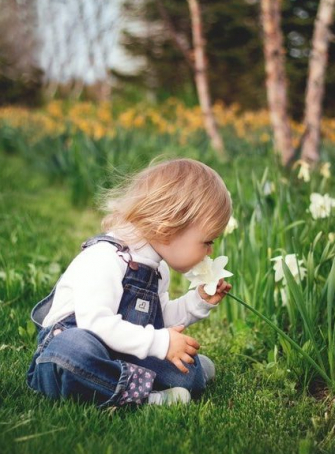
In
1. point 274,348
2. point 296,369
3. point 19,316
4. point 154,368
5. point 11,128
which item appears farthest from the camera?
point 11,128

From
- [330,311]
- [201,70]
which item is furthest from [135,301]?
[201,70]

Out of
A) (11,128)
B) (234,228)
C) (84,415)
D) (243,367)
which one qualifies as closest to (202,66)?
(11,128)

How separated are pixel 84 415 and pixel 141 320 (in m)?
0.35

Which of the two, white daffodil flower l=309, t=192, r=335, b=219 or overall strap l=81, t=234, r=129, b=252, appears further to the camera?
white daffodil flower l=309, t=192, r=335, b=219

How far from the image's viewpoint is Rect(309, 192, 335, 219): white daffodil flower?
244cm

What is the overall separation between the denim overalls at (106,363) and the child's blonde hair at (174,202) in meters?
0.11

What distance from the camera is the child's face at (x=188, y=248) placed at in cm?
186

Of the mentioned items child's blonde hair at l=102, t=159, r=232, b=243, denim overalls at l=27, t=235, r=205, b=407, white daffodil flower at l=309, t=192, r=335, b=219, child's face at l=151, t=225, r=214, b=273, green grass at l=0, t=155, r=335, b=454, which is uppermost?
child's blonde hair at l=102, t=159, r=232, b=243

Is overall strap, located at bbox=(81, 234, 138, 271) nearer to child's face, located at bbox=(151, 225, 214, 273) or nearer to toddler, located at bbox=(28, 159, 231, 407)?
toddler, located at bbox=(28, 159, 231, 407)

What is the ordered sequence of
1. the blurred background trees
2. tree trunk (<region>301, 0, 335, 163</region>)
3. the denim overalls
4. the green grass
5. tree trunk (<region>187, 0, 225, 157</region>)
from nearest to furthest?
the green grass
the denim overalls
tree trunk (<region>301, 0, 335, 163</region>)
tree trunk (<region>187, 0, 225, 157</region>)
the blurred background trees

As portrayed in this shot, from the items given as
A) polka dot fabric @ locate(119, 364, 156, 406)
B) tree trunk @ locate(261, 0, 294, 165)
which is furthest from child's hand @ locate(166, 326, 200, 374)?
tree trunk @ locate(261, 0, 294, 165)

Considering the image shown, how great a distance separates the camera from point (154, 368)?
75.7 inches

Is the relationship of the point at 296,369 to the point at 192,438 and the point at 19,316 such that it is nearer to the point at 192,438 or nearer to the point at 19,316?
the point at 192,438

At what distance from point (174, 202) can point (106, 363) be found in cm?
51
